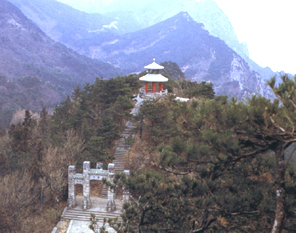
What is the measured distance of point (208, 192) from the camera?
29.4 ft

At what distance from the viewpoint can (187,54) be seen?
430 ft

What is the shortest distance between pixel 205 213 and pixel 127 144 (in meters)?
15.6

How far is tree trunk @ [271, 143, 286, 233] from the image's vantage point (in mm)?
7514

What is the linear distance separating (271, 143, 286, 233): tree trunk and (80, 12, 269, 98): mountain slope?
3444 inches

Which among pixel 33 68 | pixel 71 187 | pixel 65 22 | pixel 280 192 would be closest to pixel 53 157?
pixel 71 187

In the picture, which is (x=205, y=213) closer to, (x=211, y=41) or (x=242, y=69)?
(x=242, y=69)

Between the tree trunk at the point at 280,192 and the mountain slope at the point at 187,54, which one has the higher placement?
the mountain slope at the point at 187,54

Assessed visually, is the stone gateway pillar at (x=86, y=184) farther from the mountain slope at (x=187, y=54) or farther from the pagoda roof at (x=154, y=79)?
the mountain slope at (x=187, y=54)

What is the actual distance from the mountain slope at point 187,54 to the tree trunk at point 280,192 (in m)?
87.5

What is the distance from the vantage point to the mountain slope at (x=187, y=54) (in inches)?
4341

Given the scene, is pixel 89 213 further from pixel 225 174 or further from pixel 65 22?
pixel 65 22

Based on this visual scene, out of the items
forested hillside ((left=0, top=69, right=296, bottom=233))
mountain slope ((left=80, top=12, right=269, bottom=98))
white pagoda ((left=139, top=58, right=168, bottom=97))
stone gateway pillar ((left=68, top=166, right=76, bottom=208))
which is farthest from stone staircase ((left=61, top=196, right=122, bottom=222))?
mountain slope ((left=80, top=12, right=269, bottom=98))

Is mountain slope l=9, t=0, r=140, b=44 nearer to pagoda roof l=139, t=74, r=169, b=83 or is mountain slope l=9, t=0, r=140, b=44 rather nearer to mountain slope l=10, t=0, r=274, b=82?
mountain slope l=10, t=0, r=274, b=82

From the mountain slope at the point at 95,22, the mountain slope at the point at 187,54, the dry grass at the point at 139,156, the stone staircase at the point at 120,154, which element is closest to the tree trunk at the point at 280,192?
the dry grass at the point at 139,156
